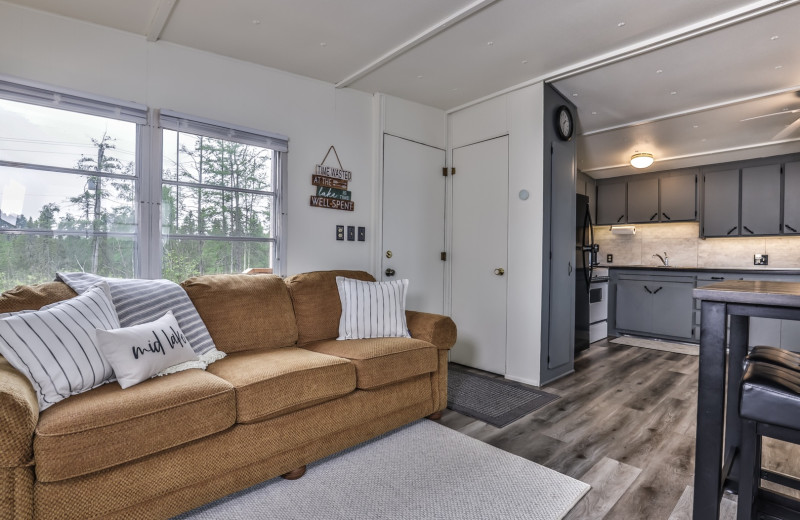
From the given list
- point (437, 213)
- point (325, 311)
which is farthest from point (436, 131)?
point (325, 311)

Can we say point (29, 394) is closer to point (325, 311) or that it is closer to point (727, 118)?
point (325, 311)

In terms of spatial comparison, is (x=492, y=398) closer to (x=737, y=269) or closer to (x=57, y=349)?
(x=57, y=349)

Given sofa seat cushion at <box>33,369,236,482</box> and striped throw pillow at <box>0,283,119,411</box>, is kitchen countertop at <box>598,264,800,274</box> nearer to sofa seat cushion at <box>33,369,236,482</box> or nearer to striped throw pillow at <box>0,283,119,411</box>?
sofa seat cushion at <box>33,369,236,482</box>

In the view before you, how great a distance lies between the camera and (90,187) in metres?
2.54

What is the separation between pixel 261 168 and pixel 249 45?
2.82 feet

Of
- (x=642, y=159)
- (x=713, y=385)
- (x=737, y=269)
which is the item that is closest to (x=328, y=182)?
(x=713, y=385)

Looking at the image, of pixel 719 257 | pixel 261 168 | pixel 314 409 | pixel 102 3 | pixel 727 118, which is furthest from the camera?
pixel 719 257

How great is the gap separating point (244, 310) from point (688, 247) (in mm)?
6233

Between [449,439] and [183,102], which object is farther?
[183,102]

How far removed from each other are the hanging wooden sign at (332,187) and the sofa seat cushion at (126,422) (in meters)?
1.94

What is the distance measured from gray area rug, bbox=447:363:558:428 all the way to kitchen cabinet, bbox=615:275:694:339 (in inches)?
123

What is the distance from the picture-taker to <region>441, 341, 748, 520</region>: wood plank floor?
1865 millimetres

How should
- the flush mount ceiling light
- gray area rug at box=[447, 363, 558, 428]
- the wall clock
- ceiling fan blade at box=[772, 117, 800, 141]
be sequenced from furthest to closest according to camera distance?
1. the flush mount ceiling light
2. ceiling fan blade at box=[772, 117, 800, 141]
3. the wall clock
4. gray area rug at box=[447, 363, 558, 428]

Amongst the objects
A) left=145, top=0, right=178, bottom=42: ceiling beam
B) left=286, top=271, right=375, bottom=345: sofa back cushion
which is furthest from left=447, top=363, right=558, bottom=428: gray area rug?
left=145, top=0, right=178, bottom=42: ceiling beam
